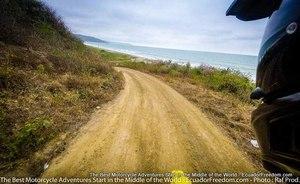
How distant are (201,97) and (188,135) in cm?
700

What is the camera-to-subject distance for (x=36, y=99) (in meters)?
8.51

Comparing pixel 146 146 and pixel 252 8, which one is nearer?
pixel 252 8

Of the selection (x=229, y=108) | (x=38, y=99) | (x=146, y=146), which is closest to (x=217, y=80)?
(x=229, y=108)

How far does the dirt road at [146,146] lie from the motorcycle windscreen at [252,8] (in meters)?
3.71

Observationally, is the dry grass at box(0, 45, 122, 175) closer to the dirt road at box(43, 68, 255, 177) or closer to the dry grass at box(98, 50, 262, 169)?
the dirt road at box(43, 68, 255, 177)

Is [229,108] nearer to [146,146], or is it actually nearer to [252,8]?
[146,146]

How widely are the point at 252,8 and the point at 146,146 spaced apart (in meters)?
4.58

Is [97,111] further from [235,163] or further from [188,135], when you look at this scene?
[235,163]

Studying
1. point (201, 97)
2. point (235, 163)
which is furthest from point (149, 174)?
point (201, 97)

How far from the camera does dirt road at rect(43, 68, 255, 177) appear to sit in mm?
5555

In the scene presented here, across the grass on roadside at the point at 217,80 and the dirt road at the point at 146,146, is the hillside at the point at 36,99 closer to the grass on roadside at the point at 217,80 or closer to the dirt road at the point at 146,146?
the dirt road at the point at 146,146

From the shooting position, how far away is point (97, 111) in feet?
31.1

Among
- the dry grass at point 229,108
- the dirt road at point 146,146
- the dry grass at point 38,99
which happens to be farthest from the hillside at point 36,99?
the dry grass at point 229,108

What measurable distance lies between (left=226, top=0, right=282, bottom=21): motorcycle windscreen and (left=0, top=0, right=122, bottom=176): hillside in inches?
177
